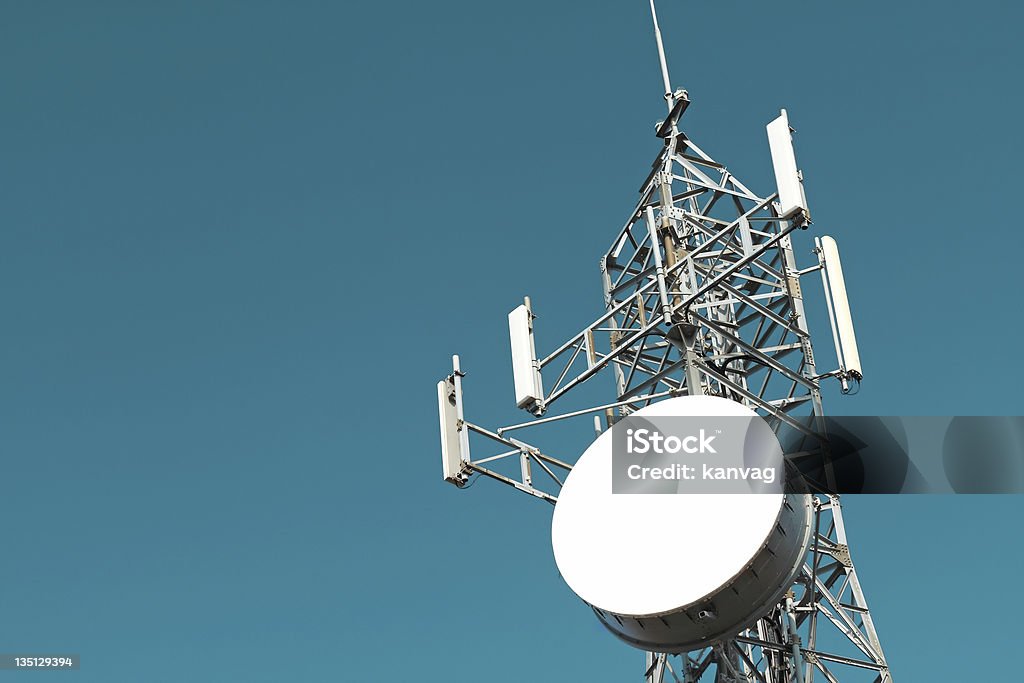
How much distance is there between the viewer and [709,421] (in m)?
22.2

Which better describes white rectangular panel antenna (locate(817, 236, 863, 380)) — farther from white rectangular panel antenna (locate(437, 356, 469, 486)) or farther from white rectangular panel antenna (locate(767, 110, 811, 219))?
white rectangular panel antenna (locate(437, 356, 469, 486))

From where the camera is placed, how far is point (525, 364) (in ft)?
87.2

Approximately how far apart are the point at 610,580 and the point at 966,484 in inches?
279

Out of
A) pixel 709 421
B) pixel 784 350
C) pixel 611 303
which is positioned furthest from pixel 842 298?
pixel 611 303

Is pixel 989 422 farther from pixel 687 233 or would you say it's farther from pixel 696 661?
pixel 687 233

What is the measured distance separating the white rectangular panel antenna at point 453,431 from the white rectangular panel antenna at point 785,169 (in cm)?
768

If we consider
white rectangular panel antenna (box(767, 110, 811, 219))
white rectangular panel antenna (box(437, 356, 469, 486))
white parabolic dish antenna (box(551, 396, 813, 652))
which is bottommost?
white parabolic dish antenna (box(551, 396, 813, 652))

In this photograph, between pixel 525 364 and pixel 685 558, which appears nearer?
pixel 685 558

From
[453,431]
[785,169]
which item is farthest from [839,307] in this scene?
[453,431]

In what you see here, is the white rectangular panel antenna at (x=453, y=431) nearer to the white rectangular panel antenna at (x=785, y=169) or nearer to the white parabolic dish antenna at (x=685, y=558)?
the white parabolic dish antenna at (x=685, y=558)

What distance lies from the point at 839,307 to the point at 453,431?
25.9 ft

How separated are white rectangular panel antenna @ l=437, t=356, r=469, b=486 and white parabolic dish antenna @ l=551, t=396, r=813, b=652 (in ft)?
10.9

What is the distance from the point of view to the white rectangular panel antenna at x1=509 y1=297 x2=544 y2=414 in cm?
2633

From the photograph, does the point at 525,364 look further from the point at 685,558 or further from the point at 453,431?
the point at 685,558
